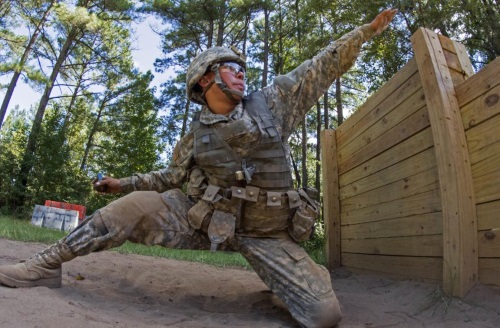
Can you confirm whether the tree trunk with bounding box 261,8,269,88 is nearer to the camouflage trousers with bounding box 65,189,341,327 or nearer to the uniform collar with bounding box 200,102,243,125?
the uniform collar with bounding box 200,102,243,125

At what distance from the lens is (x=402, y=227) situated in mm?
3123

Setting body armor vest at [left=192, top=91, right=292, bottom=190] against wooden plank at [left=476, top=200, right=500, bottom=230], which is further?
body armor vest at [left=192, top=91, right=292, bottom=190]

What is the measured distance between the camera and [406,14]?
11.8 metres

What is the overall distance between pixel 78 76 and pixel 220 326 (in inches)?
876

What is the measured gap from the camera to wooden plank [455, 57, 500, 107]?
2281 millimetres

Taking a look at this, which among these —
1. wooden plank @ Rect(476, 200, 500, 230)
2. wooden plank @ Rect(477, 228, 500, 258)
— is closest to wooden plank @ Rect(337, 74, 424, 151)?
wooden plank @ Rect(476, 200, 500, 230)

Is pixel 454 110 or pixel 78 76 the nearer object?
pixel 454 110

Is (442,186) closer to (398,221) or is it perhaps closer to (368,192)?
(398,221)

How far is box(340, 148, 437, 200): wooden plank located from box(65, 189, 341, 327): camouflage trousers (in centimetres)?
101

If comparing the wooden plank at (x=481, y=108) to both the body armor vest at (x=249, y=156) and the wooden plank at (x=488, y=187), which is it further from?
the body armor vest at (x=249, y=156)

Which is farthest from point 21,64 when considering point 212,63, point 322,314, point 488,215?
point 488,215

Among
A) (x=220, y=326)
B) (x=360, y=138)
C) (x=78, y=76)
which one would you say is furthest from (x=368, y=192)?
(x=78, y=76)

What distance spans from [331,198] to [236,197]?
2163 mm

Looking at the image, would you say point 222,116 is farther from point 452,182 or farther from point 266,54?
point 266,54
